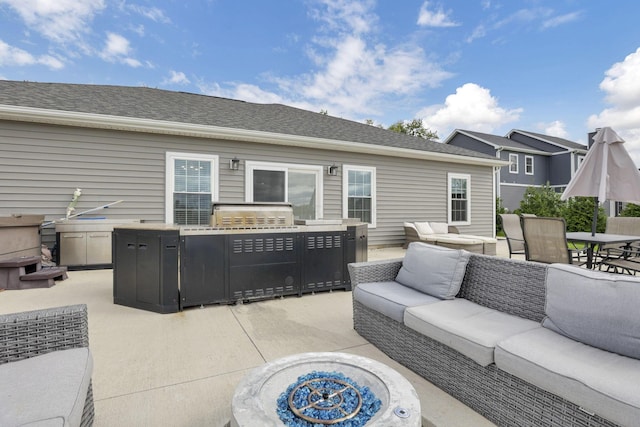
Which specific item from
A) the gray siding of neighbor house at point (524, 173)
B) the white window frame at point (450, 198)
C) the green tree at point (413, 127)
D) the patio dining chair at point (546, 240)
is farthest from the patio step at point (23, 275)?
the green tree at point (413, 127)

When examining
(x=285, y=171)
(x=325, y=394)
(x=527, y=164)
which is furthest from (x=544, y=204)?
(x=325, y=394)

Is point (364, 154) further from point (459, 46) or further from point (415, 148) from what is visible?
point (459, 46)

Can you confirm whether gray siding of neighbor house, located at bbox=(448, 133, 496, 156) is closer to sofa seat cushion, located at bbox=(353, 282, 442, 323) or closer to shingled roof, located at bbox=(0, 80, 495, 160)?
shingled roof, located at bbox=(0, 80, 495, 160)

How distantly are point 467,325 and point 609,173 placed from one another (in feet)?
12.6

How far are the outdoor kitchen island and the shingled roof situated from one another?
3441 millimetres

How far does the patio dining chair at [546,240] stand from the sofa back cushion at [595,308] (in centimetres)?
251

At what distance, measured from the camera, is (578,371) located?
4.37ft

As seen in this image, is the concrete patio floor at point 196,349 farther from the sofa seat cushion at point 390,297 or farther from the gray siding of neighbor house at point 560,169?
the gray siding of neighbor house at point 560,169

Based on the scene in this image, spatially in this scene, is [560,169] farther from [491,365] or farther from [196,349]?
[196,349]

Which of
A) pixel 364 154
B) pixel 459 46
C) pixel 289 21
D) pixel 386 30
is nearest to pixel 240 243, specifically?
pixel 364 154

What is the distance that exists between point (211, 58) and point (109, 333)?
11434 mm

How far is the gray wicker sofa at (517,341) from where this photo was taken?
4.26 feet

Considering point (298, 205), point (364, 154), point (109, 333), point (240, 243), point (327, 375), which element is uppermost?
point (364, 154)

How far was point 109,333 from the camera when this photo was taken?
9.27ft
